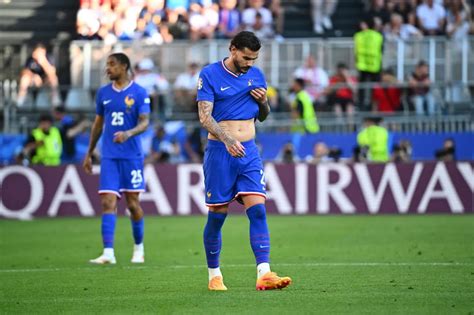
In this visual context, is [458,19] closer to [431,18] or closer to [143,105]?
[431,18]

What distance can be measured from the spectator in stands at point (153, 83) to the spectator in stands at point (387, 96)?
4.91 m

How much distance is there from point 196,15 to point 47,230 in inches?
389

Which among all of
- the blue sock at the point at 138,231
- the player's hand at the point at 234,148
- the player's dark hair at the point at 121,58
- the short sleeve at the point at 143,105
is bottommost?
the blue sock at the point at 138,231

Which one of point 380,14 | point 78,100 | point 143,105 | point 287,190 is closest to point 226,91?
point 143,105

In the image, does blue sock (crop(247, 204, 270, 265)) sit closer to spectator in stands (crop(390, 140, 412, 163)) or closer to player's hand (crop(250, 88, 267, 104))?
player's hand (crop(250, 88, 267, 104))

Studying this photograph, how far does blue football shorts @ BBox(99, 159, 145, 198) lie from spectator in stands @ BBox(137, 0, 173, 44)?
1393cm

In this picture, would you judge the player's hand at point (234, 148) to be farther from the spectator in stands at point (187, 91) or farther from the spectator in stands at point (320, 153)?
the spectator in stands at point (187, 91)

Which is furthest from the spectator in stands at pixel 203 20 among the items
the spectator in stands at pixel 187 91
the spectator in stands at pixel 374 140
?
the spectator in stands at pixel 374 140

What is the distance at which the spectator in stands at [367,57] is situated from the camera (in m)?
26.0

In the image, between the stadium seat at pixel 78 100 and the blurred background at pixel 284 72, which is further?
the stadium seat at pixel 78 100

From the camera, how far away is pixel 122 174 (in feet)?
44.6

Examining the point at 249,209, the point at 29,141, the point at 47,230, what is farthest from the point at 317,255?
the point at 29,141

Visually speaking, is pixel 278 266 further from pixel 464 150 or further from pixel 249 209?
pixel 464 150

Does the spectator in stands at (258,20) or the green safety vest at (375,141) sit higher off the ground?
the spectator in stands at (258,20)
